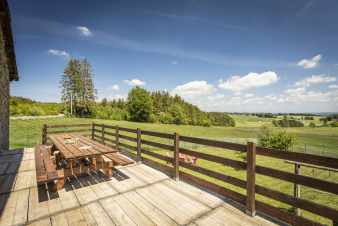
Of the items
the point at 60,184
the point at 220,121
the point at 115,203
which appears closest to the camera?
the point at 115,203

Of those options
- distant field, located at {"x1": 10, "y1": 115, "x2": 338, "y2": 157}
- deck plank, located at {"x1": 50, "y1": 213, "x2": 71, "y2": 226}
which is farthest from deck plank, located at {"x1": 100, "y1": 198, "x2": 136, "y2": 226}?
distant field, located at {"x1": 10, "y1": 115, "x2": 338, "y2": 157}

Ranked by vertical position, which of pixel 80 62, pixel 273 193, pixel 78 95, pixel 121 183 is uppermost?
pixel 80 62

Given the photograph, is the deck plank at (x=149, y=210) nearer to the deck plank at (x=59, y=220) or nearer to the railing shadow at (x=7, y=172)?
the deck plank at (x=59, y=220)

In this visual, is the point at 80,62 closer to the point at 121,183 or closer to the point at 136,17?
the point at 136,17

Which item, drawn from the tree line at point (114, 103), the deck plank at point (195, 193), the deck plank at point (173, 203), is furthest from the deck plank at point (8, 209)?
the tree line at point (114, 103)

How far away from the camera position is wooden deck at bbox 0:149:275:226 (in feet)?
Result: 9.23

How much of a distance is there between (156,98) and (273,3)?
64130mm

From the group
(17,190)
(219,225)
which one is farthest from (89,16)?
(219,225)

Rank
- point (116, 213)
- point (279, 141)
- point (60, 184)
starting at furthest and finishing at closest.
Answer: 1. point (279, 141)
2. point (60, 184)
3. point (116, 213)

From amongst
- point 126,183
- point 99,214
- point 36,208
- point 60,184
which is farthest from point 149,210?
point 60,184

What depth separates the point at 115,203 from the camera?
3359 millimetres

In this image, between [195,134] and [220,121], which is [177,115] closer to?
[195,134]

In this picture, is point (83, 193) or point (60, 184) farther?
point (60, 184)

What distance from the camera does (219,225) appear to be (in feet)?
8.73
